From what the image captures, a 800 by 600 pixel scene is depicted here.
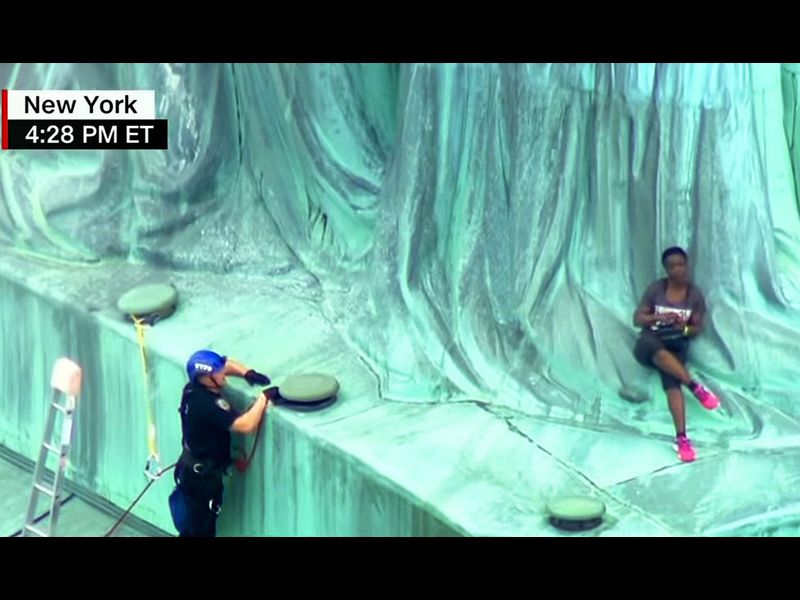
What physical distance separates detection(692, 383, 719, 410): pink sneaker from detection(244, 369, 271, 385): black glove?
5.31 ft

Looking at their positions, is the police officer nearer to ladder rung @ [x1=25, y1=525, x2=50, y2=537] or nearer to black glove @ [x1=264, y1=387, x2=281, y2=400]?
black glove @ [x1=264, y1=387, x2=281, y2=400]

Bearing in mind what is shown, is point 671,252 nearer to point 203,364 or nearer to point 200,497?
point 203,364

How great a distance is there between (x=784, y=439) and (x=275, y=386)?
1.91 metres

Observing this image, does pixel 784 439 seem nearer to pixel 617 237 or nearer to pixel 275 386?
pixel 617 237

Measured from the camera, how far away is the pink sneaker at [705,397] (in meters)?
9.40

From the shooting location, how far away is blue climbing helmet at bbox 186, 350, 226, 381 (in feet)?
30.6

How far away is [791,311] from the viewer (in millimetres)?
9570

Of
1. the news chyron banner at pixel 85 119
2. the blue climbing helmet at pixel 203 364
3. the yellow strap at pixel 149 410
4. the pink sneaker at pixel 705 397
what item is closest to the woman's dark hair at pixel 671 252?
the pink sneaker at pixel 705 397

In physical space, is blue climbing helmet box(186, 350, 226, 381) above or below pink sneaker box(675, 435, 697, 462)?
above

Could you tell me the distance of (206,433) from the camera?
9.40 meters

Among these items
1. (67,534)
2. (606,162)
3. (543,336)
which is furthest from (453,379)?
(67,534)

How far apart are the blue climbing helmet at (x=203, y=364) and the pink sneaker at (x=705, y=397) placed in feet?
5.77

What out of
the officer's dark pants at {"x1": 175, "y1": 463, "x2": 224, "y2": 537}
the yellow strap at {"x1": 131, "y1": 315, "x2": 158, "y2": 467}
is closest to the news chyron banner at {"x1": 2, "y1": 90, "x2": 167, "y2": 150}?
the yellow strap at {"x1": 131, "y1": 315, "x2": 158, "y2": 467}
